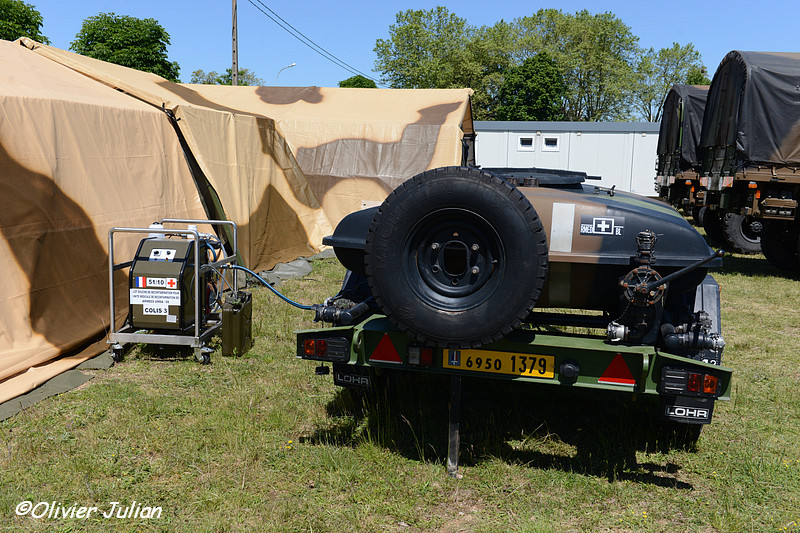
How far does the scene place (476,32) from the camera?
64.3 metres

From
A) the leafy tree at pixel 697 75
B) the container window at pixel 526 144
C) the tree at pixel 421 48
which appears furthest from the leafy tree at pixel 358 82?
the container window at pixel 526 144

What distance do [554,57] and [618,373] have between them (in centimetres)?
6471

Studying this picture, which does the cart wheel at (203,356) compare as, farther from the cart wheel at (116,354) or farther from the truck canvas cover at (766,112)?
the truck canvas cover at (766,112)

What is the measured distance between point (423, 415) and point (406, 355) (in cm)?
101

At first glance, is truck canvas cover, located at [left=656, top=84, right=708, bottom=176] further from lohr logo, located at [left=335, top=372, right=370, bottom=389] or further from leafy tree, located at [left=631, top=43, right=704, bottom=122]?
leafy tree, located at [left=631, top=43, right=704, bottom=122]

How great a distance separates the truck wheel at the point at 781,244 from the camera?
10.9 meters

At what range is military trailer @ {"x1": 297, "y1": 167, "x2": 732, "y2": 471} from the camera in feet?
10.4

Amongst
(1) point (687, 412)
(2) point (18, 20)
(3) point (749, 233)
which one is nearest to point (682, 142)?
(3) point (749, 233)

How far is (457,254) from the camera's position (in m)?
3.39

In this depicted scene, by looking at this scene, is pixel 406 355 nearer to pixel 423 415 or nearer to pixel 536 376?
pixel 536 376

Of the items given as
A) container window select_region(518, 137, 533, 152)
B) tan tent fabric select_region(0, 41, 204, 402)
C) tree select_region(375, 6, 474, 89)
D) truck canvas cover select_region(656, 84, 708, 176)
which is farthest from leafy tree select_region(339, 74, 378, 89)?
tan tent fabric select_region(0, 41, 204, 402)

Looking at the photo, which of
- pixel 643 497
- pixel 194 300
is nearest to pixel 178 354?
pixel 194 300

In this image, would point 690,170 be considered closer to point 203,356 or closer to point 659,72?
point 203,356

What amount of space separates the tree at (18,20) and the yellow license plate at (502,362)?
120ft
